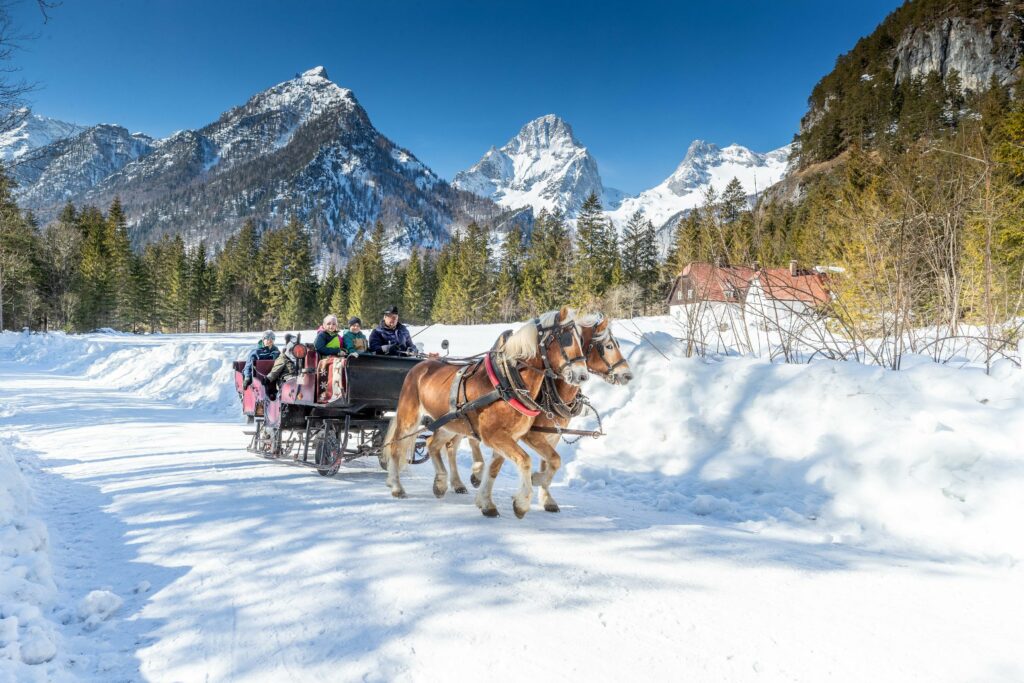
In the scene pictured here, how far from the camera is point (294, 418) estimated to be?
721 cm

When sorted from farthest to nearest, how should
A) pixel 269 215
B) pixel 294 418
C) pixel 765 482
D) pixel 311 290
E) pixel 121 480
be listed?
pixel 269 215 < pixel 311 290 < pixel 294 418 < pixel 121 480 < pixel 765 482

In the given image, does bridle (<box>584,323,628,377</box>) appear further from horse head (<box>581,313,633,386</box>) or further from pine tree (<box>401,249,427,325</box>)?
pine tree (<box>401,249,427,325</box>)

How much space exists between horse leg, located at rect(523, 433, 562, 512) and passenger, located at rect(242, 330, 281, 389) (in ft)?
17.0

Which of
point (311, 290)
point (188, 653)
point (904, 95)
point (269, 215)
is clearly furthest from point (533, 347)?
point (269, 215)

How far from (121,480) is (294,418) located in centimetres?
195

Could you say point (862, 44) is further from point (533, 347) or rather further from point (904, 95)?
point (533, 347)

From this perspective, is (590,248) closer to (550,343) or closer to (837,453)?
(837,453)

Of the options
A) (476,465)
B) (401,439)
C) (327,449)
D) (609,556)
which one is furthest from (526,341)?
(327,449)

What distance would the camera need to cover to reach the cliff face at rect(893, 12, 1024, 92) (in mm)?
66750

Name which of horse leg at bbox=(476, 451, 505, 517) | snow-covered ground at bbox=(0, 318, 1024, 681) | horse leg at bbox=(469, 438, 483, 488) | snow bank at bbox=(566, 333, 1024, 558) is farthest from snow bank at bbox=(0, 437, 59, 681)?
snow bank at bbox=(566, 333, 1024, 558)

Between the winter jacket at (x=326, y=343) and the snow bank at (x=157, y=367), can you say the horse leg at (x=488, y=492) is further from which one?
the snow bank at (x=157, y=367)

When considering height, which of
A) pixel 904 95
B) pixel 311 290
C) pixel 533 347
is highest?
pixel 904 95

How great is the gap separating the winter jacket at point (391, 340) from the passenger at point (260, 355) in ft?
5.75

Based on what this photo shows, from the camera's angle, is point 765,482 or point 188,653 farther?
point 765,482
